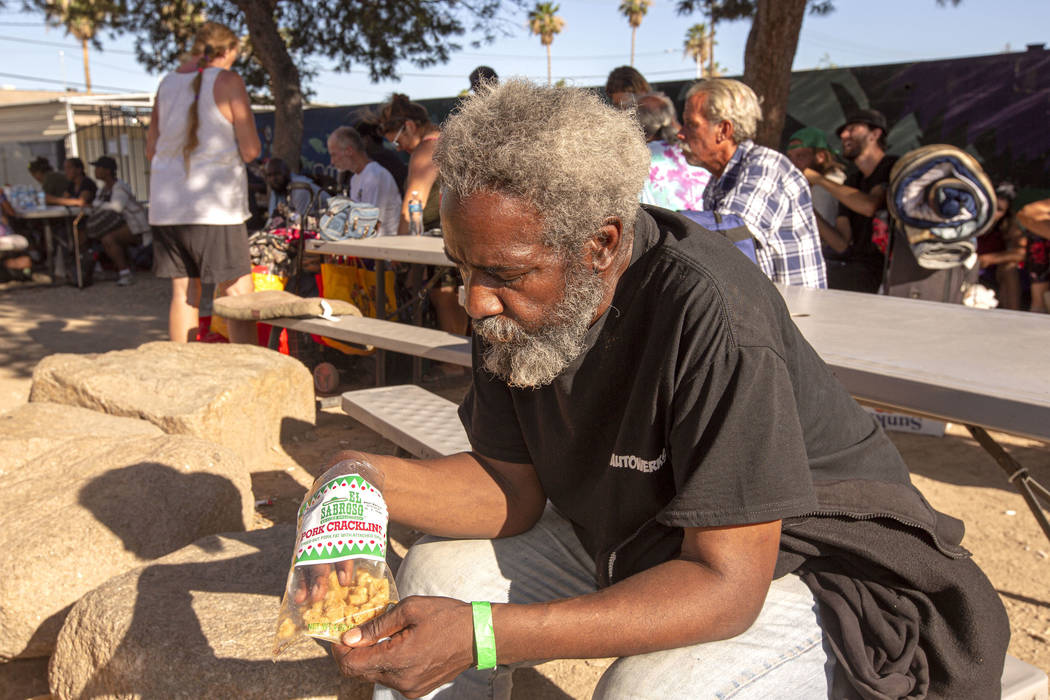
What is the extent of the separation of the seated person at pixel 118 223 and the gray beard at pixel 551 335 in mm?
10285

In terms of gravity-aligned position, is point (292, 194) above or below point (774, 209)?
above

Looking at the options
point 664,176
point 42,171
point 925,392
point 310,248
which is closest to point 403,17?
point 42,171

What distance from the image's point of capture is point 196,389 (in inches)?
158

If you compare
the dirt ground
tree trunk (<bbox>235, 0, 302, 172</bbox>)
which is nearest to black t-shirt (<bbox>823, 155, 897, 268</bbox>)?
the dirt ground

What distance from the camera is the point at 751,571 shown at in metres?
1.33

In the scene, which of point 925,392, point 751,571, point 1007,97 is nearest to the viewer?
point 751,571

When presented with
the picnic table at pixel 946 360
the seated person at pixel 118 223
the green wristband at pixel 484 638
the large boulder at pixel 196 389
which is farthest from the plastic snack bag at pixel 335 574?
the seated person at pixel 118 223

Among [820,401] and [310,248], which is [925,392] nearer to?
[820,401]

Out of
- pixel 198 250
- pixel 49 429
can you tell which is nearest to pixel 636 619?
pixel 49 429

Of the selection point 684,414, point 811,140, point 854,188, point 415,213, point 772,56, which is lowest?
point 684,414

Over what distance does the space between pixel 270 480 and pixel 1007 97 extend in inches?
234

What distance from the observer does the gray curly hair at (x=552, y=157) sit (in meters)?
1.35

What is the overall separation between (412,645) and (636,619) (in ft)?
1.14

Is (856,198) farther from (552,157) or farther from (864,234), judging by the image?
(552,157)
